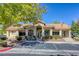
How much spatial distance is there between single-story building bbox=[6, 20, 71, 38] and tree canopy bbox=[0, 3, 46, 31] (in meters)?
0.09

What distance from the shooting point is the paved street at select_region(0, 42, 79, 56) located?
531 centimetres

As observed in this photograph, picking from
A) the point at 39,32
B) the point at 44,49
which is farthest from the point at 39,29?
the point at 44,49

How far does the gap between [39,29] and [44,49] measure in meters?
0.32

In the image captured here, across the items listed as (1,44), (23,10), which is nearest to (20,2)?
(23,10)

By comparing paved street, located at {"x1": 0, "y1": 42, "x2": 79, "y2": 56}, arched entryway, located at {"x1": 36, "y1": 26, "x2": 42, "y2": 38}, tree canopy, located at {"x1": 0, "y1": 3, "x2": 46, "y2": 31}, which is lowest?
paved street, located at {"x1": 0, "y1": 42, "x2": 79, "y2": 56}

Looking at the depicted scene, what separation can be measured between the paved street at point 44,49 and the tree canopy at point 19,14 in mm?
392

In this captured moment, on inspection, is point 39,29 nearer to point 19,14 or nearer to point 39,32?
point 39,32

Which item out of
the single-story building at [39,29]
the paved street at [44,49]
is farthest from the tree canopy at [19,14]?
the paved street at [44,49]

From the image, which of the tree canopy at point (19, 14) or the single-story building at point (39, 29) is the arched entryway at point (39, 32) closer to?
the single-story building at point (39, 29)

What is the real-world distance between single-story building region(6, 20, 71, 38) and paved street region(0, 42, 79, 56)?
158mm

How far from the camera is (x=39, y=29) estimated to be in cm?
539

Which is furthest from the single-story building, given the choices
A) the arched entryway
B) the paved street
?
the paved street

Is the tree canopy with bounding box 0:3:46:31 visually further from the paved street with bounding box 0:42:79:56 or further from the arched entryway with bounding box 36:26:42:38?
the paved street with bounding box 0:42:79:56

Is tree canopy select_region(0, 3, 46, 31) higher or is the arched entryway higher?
tree canopy select_region(0, 3, 46, 31)
